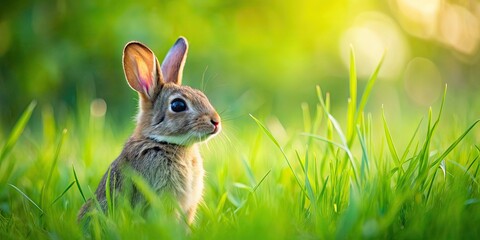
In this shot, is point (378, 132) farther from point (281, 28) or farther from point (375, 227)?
point (375, 227)

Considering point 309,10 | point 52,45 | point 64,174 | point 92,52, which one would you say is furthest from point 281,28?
point 64,174

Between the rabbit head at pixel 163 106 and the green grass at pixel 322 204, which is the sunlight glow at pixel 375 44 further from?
the rabbit head at pixel 163 106

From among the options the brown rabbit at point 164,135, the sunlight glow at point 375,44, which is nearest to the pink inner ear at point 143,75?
the brown rabbit at point 164,135

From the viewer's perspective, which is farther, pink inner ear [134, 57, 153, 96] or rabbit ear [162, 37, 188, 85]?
rabbit ear [162, 37, 188, 85]

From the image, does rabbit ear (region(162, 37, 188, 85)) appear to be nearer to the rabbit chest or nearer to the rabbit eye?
the rabbit eye

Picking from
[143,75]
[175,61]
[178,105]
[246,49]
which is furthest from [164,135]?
[246,49]

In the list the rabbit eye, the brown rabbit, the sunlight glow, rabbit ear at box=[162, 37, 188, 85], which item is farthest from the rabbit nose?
the sunlight glow

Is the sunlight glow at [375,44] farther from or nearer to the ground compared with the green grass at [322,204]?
nearer to the ground

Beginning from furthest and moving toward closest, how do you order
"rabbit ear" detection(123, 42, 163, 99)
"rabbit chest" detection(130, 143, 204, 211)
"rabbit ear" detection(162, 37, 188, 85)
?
"rabbit ear" detection(162, 37, 188, 85)
"rabbit ear" detection(123, 42, 163, 99)
"rabbit chest" detection(130, 143, 204, 211)
